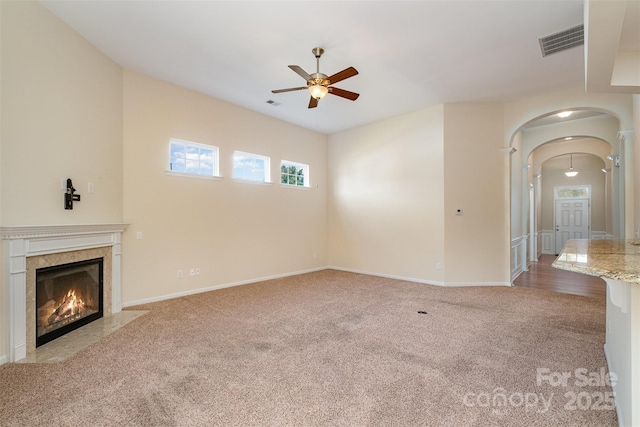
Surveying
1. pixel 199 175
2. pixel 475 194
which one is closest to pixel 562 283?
pixel 475 194

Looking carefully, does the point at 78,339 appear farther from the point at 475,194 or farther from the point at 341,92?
the point at 475,194

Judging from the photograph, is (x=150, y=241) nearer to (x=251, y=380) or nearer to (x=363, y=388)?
(x=251, y=380)

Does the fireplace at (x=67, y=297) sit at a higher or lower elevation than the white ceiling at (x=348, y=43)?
lower

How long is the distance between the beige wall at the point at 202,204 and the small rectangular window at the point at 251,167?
0.13m

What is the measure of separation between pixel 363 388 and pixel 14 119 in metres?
3.78

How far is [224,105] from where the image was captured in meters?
5.10

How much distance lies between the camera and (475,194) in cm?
523

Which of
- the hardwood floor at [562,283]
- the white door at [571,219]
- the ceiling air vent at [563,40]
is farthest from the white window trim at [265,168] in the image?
the white door at [571,219]

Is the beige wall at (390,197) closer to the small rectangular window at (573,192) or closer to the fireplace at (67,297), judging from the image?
the fireplace at (67,297)

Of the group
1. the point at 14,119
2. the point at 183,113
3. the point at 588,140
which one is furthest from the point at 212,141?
the point at 588,140

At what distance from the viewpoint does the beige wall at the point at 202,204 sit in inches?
163

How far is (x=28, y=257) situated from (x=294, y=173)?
4556 millimetres

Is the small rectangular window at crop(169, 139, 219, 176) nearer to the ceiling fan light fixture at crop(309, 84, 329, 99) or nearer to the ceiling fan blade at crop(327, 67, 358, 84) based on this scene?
the ceiling fan light fixture at crop(309, 84, 329, 99)

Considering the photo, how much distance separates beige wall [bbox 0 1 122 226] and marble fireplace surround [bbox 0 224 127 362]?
13 centimetres
